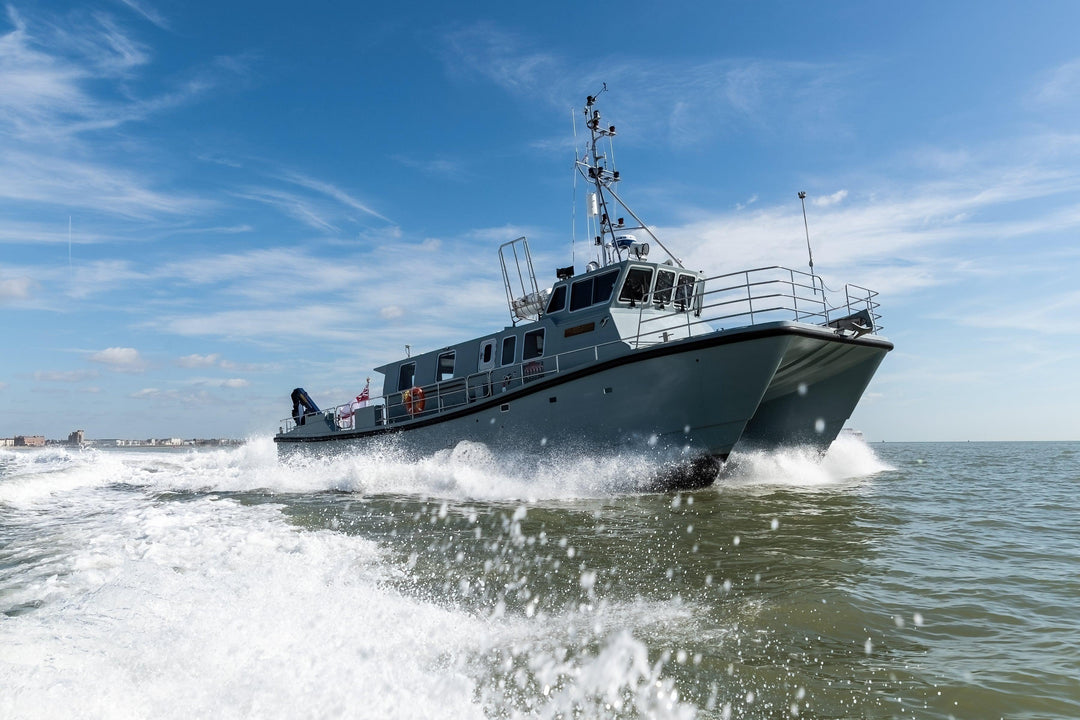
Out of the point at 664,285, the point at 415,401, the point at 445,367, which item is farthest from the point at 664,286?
the point at 415,401

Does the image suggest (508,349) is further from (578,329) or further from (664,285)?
(664,285)

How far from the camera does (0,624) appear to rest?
3.36 meters

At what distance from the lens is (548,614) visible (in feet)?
11.8

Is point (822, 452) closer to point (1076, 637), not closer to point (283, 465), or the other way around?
point (1076, 637)

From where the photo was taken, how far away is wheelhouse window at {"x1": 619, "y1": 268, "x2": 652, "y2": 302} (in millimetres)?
11727

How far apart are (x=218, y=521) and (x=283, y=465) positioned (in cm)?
1209

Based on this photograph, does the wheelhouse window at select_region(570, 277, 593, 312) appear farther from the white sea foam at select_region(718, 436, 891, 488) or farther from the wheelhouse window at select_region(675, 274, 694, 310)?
the white sea foam at select_region(718, 436, 891, 488)

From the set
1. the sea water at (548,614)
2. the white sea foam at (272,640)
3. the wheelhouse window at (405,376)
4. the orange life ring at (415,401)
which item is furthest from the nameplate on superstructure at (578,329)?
the white sea foam at (272,640)

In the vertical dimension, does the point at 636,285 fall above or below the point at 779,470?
above

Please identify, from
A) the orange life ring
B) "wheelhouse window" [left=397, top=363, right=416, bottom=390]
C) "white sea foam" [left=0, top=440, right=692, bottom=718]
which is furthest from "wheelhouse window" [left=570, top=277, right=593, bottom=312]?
"white sea foam" [left=0, top=440, right=692, bottom=718]

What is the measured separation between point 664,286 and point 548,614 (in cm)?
950

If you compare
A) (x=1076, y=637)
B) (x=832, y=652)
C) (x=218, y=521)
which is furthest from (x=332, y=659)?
(x=218, y=521)

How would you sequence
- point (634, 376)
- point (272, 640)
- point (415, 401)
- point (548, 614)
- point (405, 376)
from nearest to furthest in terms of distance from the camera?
point (272, 640) → point (548, 614) → point (634, 376) → point (415, 401) → point (405, 376)

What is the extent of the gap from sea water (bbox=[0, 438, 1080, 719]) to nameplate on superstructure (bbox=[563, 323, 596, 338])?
188 inches
